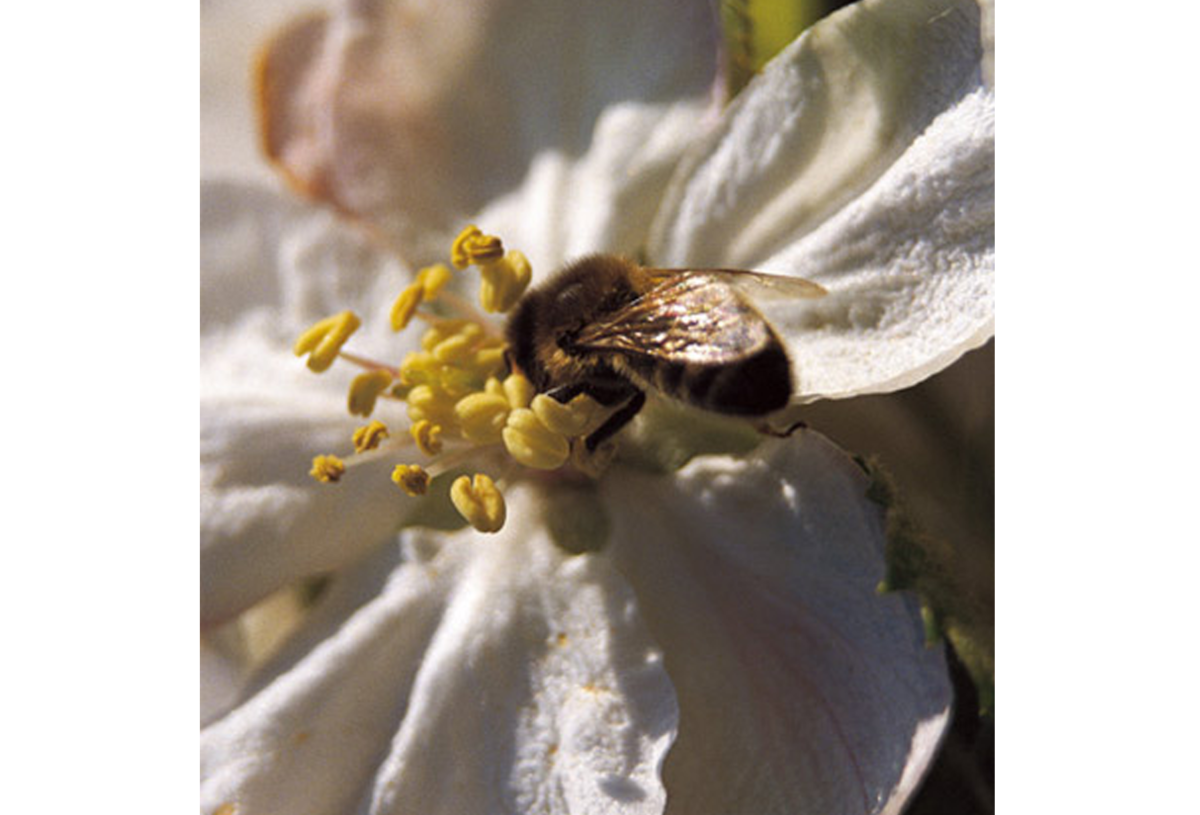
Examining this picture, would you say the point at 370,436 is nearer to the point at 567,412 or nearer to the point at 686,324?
the point at 567,412

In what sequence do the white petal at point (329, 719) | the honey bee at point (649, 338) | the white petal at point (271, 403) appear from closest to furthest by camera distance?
the honey bee at point (649, 338)
the white petal at point (329, 719)
the white petal at point (271, 403)

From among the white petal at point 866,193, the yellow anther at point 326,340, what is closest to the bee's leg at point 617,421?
the white petal at point 866,193

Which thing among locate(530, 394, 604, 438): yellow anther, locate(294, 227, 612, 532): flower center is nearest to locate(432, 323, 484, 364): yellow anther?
locate(294, 227, 612, 532): flower center

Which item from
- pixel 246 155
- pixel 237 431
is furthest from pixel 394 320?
pixel 246 155

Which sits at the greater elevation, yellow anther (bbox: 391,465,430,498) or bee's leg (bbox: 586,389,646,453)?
bee's leg (bbox: 586,389,646,453)

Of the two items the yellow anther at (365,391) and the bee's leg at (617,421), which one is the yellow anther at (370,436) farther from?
the bee's leg at (617,421)

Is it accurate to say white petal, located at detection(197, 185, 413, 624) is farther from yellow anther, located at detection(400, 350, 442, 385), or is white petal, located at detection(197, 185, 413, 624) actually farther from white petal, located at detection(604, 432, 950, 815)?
white petal, located at detection(604, 432, 950, 815)
